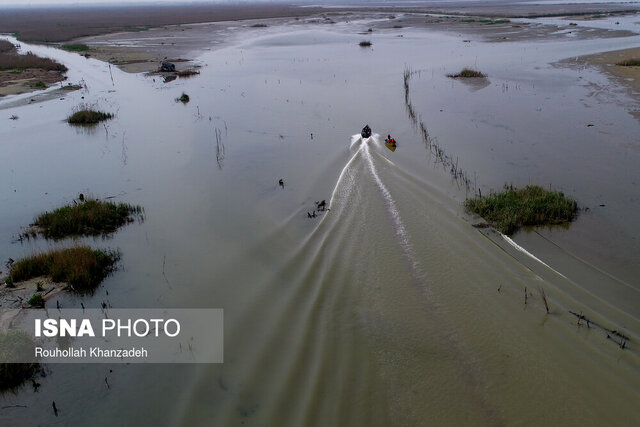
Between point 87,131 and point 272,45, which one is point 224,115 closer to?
point 87,131

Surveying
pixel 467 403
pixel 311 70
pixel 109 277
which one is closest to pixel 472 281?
pixel 467 403

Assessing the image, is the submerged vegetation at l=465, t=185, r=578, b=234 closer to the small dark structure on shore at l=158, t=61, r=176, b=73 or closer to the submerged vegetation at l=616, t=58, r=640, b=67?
the submerged vegetation at l=616, t=58, r=640, b=67

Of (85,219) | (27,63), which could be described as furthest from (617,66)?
(27,63)

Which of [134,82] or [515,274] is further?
[134,82]

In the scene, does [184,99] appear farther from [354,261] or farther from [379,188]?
[354,261]

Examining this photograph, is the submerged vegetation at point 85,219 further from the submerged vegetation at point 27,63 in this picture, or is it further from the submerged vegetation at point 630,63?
the submerged vegetation at point 630,63

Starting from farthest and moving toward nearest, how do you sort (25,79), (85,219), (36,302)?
(25,79), (85,219), (36,302)

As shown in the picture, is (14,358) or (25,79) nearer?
(14,358)
